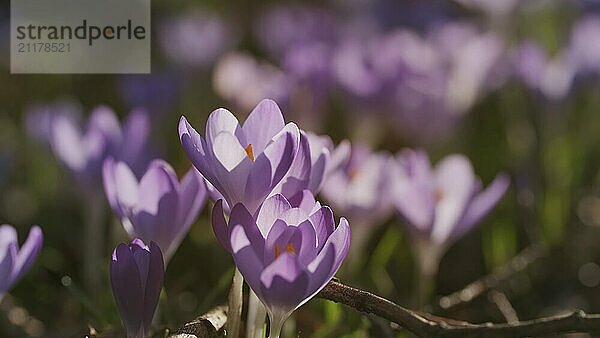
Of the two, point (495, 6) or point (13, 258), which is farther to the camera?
point (495, 6)

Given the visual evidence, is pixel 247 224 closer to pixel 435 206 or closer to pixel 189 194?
pixel 189 194

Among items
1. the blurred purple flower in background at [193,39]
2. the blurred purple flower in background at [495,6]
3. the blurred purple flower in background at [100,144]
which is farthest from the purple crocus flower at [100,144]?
the blurred purple flower in background at [495,6]

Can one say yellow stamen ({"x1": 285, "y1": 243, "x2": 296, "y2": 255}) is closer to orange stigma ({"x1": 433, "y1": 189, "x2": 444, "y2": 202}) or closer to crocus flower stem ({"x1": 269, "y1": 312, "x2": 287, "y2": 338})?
crocus flower stem ({"x1": 269, "y1": 312, "x2": 287, "y2": 338})

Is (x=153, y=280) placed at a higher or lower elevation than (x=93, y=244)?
higher

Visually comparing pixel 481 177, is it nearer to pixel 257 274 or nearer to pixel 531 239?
pixel 531 239

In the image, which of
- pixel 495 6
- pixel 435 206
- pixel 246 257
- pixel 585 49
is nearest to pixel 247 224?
pixel 246 257

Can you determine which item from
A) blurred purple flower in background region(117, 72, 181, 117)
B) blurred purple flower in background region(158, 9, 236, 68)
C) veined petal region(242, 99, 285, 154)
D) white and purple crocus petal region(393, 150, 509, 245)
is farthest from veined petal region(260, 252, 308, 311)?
blurred purple flower in background region(158, 9, 236, 68)
